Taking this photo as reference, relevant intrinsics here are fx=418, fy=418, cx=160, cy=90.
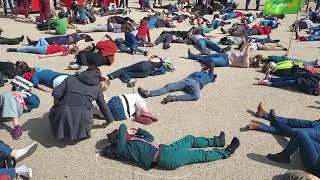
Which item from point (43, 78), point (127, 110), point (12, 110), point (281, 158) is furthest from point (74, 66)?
point (281, 158)

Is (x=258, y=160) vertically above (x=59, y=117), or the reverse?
(x=59, y=117)

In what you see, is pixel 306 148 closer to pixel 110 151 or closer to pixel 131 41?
pixel 110 151

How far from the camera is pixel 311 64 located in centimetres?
1122

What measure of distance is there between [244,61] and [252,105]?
2.73 meters

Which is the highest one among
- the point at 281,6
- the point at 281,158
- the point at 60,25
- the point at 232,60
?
the point at 281,6

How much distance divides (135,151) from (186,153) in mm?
752

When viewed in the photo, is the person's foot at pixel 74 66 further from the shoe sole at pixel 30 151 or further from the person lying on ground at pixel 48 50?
the shoe sole at pixel 30 151

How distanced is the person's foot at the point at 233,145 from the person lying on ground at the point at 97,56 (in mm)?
4880

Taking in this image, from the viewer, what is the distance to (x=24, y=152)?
20.3ft

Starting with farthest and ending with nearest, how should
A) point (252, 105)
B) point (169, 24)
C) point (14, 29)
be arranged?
point (169, 24), point (14, 29), point (252, 105)

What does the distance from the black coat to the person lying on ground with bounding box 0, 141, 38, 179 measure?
467 millimetres

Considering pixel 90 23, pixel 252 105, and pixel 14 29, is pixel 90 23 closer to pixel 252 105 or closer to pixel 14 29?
pixel 14 29

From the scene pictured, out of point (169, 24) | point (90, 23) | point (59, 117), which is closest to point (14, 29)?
point (90, 23)

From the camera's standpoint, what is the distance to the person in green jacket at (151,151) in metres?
5.98
